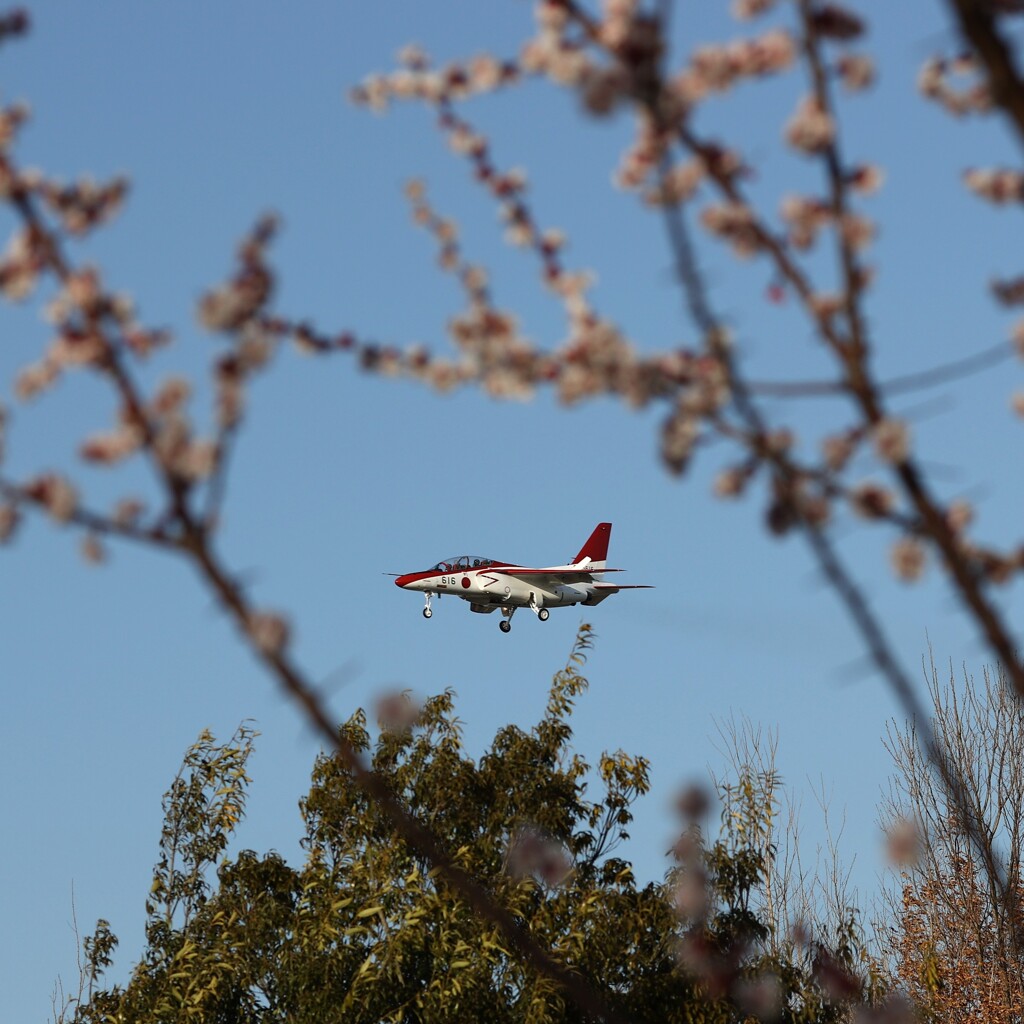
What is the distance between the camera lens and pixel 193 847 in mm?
19500

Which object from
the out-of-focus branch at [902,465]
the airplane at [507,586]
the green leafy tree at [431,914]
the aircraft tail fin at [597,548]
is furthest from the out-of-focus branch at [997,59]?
the aircraft tail fin at [597,548]

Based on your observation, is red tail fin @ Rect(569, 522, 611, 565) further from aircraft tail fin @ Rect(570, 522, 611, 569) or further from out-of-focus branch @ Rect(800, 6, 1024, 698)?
out-of-focus branch @ Rect(800, 6, 1024, 698)

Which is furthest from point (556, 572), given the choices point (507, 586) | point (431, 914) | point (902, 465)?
point (902, 465)

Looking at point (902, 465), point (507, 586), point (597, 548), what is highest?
point (597, 548)

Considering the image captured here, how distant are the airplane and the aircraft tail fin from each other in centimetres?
352

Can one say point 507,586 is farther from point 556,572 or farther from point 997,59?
point 997,59

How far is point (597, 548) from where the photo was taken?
47.4m

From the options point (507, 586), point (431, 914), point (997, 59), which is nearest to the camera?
point (997, 59)

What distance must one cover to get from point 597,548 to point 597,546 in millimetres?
64

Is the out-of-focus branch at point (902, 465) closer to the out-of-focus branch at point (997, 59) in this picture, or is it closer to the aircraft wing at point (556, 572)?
the out-of-focus branch at point (997, 59)

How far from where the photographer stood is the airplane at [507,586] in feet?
126

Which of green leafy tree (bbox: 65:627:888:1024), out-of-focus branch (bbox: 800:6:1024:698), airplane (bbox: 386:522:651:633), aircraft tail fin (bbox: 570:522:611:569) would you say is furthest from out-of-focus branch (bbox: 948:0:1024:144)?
aircraft tail fin (bbox: 570:522:611:569)

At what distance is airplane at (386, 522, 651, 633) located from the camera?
38438 millimetres

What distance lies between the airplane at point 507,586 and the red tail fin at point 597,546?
3730 millimetres
